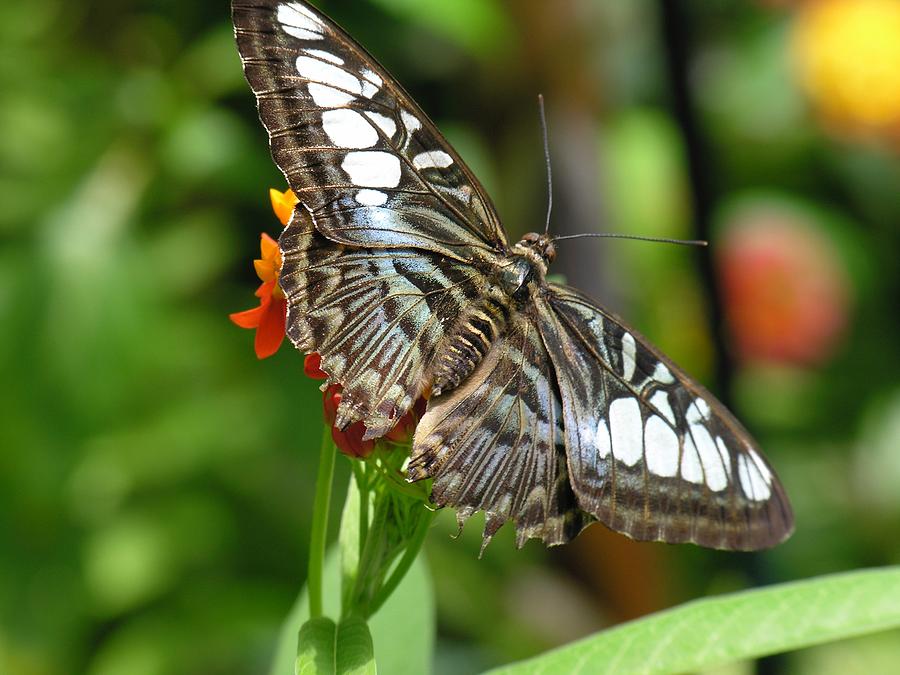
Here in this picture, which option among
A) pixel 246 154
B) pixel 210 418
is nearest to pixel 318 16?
pixel 246 154

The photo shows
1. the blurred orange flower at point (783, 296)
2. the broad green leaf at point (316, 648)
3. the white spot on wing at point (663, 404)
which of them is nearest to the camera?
the broad green leaf at point (316, 648)

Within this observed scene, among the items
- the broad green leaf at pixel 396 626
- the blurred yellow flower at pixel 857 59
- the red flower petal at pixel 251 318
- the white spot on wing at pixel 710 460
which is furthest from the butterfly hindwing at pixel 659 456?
the blurred yellow flower at pixel 857 59

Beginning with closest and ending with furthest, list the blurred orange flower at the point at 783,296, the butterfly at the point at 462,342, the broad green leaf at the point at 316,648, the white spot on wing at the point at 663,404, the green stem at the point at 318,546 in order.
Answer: the broad green leaf at the point at 316,648, the green stem at the point at 318,546, the butterfly at the point at 462,342, the white spot on wing at the point at 663,404, the blurred orange flower at the point at 783,296

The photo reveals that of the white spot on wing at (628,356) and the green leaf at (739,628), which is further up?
the white spot on wing at (628,356)

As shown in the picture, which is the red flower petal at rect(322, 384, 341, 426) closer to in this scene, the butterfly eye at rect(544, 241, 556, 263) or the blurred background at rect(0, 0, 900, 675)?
the butterfly eye at rect(544, 241, 556, 263)

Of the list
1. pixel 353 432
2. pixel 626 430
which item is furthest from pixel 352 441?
pixel 626 430

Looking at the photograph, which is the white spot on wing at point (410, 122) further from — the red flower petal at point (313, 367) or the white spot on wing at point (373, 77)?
the red flower petal at point (313, 367)

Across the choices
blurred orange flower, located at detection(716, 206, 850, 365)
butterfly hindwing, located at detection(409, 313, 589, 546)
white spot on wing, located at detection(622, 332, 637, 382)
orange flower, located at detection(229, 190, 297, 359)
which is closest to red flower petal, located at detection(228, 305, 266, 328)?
orange flower, located at detection(229, 190, 297, 359)
